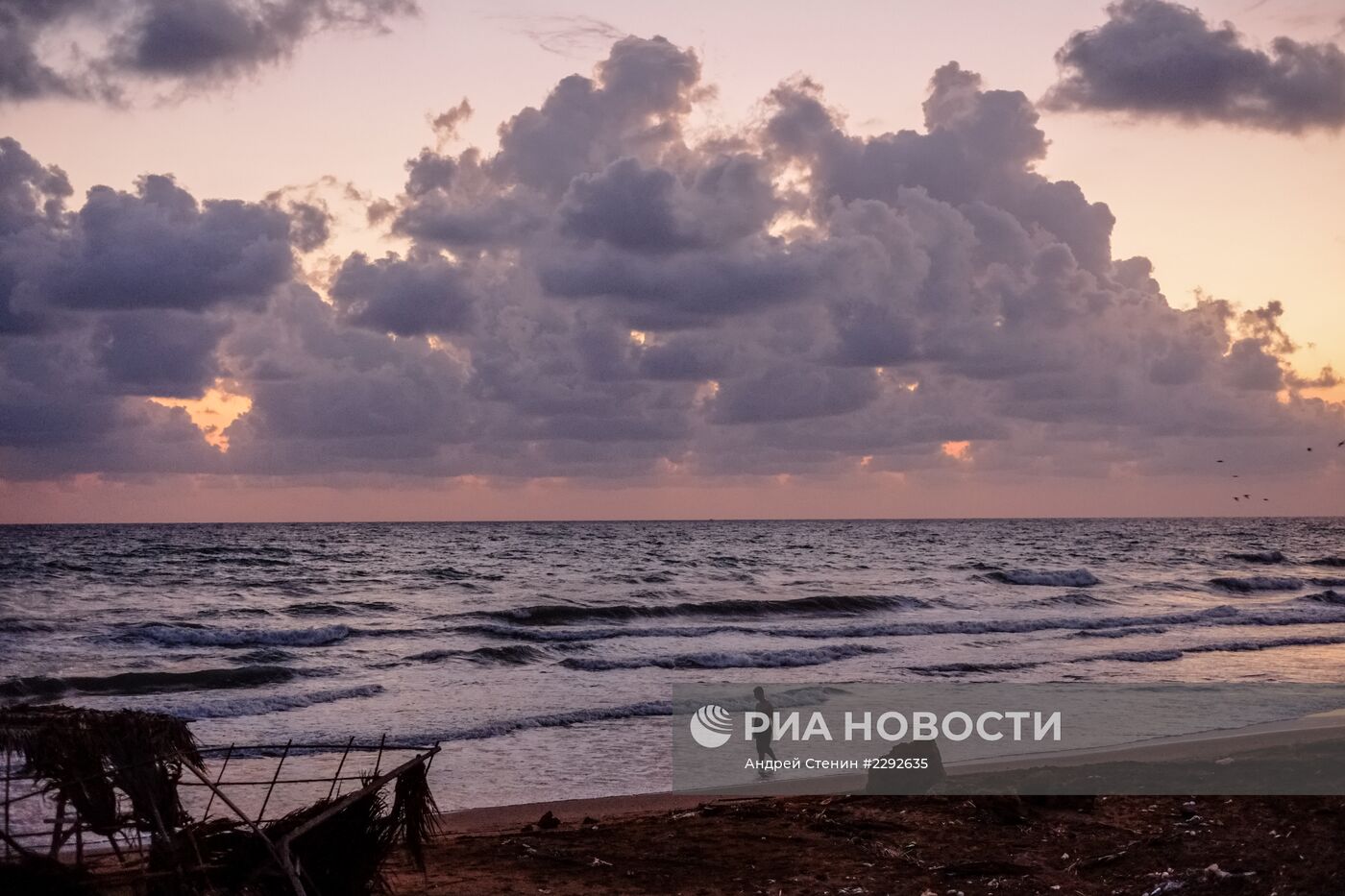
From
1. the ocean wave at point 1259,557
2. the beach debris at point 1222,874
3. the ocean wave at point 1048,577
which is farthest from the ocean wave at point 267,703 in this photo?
the ocean wave at point 1259,557

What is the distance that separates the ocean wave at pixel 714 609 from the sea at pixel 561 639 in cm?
16

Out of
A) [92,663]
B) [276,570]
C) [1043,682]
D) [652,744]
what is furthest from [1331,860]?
[276,570]

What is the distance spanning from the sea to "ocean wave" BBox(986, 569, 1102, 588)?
0.73 feet

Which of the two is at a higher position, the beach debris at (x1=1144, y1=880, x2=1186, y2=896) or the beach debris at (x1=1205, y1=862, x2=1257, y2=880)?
the beach debris at (x1=1205, y1=862, x2=1257, y2=880)

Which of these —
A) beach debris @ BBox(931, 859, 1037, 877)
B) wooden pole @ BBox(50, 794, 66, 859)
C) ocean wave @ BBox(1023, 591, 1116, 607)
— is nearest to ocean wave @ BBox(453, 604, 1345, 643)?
ocean wave @ BBox(1023, 591, 1116, 607)

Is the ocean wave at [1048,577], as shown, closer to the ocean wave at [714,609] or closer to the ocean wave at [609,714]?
the ocean wave at [714,609]

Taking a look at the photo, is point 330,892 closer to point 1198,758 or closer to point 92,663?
point 1198,758

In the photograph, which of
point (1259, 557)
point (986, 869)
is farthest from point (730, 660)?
point (1259, 557)

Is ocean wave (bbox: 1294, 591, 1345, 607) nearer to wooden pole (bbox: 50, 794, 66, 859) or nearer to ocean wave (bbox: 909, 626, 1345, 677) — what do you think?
ocean wave (bbox: 909, 626, 1345, 677)

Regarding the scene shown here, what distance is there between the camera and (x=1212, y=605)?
4484cm

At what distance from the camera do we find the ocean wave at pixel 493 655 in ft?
95.0

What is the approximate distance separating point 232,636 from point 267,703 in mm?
11827

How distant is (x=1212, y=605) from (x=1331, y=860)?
39.2m

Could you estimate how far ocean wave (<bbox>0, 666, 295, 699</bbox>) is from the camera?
81.6 ft
